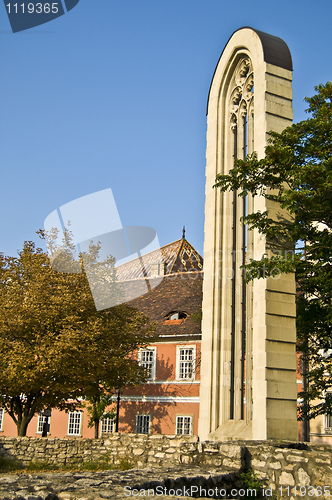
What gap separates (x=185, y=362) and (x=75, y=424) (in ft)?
28.9

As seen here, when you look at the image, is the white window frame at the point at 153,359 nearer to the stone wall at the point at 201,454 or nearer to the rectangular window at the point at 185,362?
the rectangular window at the point at 185,362

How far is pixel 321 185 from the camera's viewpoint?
9992mm

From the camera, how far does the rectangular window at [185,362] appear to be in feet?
94.9

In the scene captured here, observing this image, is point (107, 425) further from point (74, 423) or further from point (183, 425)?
point (183, 425)

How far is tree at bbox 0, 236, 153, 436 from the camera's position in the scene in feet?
61.4

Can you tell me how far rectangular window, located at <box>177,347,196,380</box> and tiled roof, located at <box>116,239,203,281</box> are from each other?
487 inches

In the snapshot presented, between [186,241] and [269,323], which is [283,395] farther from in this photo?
[186,241]

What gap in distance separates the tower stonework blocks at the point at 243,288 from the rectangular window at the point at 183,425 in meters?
15.4

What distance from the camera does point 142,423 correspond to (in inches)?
1152

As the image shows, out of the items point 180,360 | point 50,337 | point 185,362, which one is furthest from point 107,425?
point 50,337

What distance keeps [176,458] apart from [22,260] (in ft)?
49.6

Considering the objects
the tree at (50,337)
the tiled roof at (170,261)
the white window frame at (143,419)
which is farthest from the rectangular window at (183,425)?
the tiled roof at (170,261)

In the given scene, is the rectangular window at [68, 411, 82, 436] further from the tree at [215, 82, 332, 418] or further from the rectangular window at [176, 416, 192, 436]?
the tree at [215, 82, 332, 418]

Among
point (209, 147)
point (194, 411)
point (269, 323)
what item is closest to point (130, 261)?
point (194, 411)
